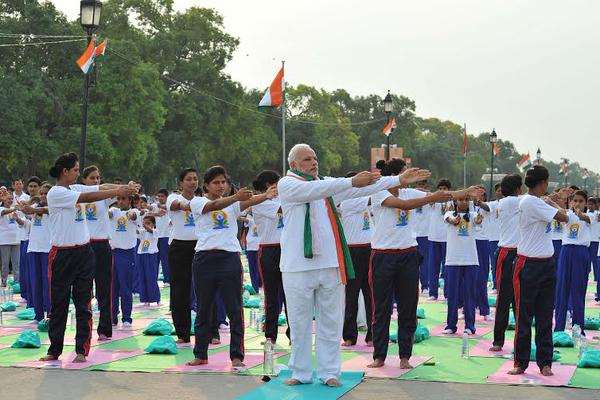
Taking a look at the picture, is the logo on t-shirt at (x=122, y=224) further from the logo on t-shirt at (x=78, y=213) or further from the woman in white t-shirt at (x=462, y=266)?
the woman in white t-shirt at (x=462, y=266)

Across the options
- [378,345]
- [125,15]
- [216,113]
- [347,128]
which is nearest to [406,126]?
[347,128]

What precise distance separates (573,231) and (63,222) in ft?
22.4

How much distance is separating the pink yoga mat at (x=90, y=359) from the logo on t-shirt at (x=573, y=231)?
5.99m

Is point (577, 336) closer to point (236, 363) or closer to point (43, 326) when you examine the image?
point (236, 363)

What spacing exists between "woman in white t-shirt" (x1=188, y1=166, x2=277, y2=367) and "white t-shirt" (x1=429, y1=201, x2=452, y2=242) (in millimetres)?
7600

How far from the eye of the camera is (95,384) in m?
9.54

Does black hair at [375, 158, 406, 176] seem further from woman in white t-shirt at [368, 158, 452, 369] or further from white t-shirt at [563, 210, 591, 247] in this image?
white t-shirt at [563, 210, 591, 247]

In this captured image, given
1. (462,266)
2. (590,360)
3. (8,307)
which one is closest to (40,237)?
(8,307)

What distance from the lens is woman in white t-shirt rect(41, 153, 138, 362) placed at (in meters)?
10.8

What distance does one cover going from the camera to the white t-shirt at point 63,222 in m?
10.7

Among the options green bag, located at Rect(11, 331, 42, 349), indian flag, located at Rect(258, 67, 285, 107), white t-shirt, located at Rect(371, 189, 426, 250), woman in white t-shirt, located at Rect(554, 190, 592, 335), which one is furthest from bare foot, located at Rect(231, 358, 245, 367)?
indian flag, located at Rect(258, 67, 285, 107)

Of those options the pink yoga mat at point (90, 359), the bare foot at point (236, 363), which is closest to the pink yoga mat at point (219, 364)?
the bare foot at point (236, 363)

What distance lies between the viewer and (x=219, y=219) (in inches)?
421

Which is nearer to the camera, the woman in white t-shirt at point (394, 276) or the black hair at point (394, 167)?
the woman in white t-shirt at point (394, 276)
